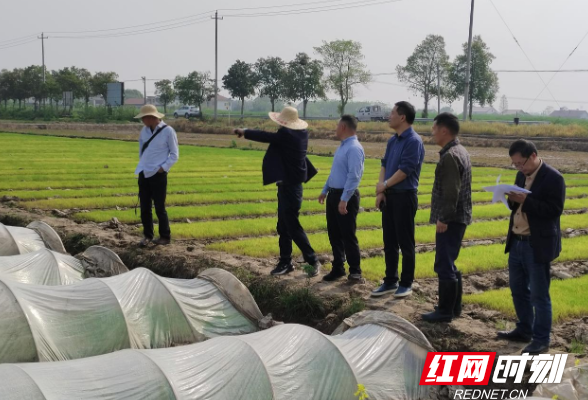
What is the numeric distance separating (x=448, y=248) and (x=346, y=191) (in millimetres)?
1469

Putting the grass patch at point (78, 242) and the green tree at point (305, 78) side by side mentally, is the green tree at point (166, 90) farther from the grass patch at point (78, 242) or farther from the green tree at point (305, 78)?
the grass patch at point (78, 242)

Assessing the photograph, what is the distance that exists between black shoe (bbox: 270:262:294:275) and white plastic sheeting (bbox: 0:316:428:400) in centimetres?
251

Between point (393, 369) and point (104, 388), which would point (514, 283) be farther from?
point (104, 388)

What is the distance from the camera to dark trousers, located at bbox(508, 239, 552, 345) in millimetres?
5387

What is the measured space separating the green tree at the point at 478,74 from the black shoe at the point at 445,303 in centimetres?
5751

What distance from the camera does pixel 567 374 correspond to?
4953 millimetres

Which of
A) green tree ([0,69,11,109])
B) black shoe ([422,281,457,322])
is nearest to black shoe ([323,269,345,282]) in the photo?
black shoe ([422,281,457,322])

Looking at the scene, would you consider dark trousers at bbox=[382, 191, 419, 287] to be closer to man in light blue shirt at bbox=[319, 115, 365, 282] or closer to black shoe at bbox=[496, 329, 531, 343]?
man in light blue shirt at bbox=[319, 115, 365, 282]

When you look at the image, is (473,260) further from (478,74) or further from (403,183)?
(478,74)

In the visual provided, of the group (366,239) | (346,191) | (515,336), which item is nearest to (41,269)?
(346,191)

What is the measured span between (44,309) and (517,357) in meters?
4.03

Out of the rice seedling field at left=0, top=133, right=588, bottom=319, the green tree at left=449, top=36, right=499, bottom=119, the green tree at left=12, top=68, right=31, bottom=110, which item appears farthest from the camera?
the green tree at left=12, top=68, right=31, bottom=110

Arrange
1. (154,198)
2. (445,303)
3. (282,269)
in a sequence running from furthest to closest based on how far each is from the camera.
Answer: (154,198)
(282,269)
(445,303)

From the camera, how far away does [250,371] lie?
482 centimetres
